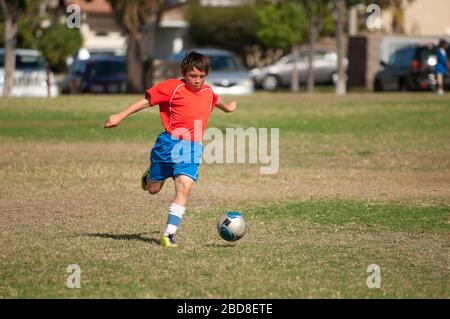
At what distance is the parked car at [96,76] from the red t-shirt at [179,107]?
96.0 ft

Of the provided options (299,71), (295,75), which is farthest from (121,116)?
(299,71)

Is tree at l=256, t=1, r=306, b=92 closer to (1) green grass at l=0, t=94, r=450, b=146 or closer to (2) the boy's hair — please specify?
(1) green grass at l=0, t=94, r=450, b=146

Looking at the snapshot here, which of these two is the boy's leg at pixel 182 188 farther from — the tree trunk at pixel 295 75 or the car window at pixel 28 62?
the tree trunk at pixel 295 75

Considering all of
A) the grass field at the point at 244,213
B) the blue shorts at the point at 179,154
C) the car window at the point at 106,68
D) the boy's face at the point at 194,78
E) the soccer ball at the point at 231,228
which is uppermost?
the boy's face at the point at 194,78

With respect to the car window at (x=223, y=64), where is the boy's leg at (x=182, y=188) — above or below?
above

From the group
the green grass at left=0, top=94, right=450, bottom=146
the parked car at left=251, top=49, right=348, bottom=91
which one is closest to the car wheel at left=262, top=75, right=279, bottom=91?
the parked car at left=251, top=49, right=348, bottom=91

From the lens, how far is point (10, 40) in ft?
110

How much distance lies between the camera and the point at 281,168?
1761cm

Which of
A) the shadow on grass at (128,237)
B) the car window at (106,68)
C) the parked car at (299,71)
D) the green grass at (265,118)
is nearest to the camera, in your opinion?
the shadow on grass at (128,237)

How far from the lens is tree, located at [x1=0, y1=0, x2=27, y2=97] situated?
110 feet

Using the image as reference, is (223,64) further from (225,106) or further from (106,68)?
(225,106)

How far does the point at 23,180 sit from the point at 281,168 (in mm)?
3904

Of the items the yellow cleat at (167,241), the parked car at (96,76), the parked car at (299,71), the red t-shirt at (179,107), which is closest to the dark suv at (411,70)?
the parked car at (96,76)

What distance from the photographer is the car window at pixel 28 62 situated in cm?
3700
